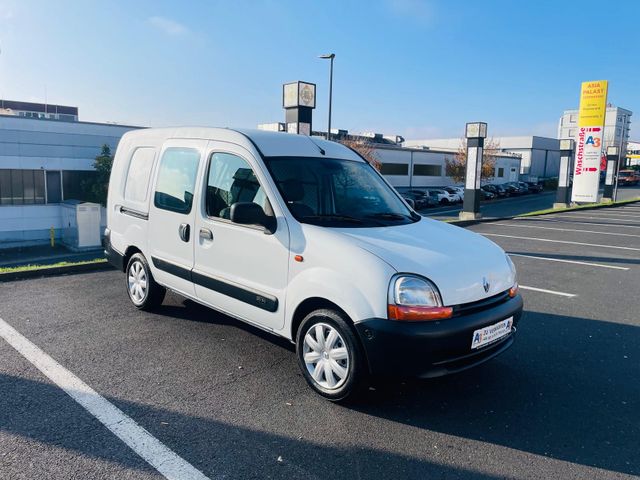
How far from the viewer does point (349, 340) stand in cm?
337

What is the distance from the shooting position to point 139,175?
561 centimetres

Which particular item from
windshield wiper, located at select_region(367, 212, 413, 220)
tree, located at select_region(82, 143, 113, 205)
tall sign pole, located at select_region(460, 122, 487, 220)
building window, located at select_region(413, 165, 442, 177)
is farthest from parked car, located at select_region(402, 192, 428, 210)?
windshield wiper, located at select_region(367, 212, 413, 220)

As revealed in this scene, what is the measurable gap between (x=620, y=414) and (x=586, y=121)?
2793cm

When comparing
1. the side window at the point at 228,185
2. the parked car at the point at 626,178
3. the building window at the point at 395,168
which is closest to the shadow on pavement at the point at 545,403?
the side window at the point at 228,185

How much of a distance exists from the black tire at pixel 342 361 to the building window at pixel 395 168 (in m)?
42.8

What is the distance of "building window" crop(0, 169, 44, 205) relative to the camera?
77.8 ft

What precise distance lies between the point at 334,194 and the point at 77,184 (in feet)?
84.4

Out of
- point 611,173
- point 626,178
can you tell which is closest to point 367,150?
point 611,173

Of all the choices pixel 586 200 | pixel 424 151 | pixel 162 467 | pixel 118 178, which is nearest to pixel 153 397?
pixel 162 467

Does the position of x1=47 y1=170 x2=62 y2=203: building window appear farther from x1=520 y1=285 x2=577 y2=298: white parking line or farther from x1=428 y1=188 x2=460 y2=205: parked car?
x1=428 y1=188 x2=460 y2=205: parked car

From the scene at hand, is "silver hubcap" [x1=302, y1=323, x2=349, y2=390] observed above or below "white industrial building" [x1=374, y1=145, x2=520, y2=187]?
below

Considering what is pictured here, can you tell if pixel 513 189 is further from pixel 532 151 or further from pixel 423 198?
pixel 532 151

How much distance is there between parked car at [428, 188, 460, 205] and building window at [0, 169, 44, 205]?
2651 cm

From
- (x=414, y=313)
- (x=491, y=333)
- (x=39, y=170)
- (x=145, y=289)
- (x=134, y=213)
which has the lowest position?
(x=145, y=289)
